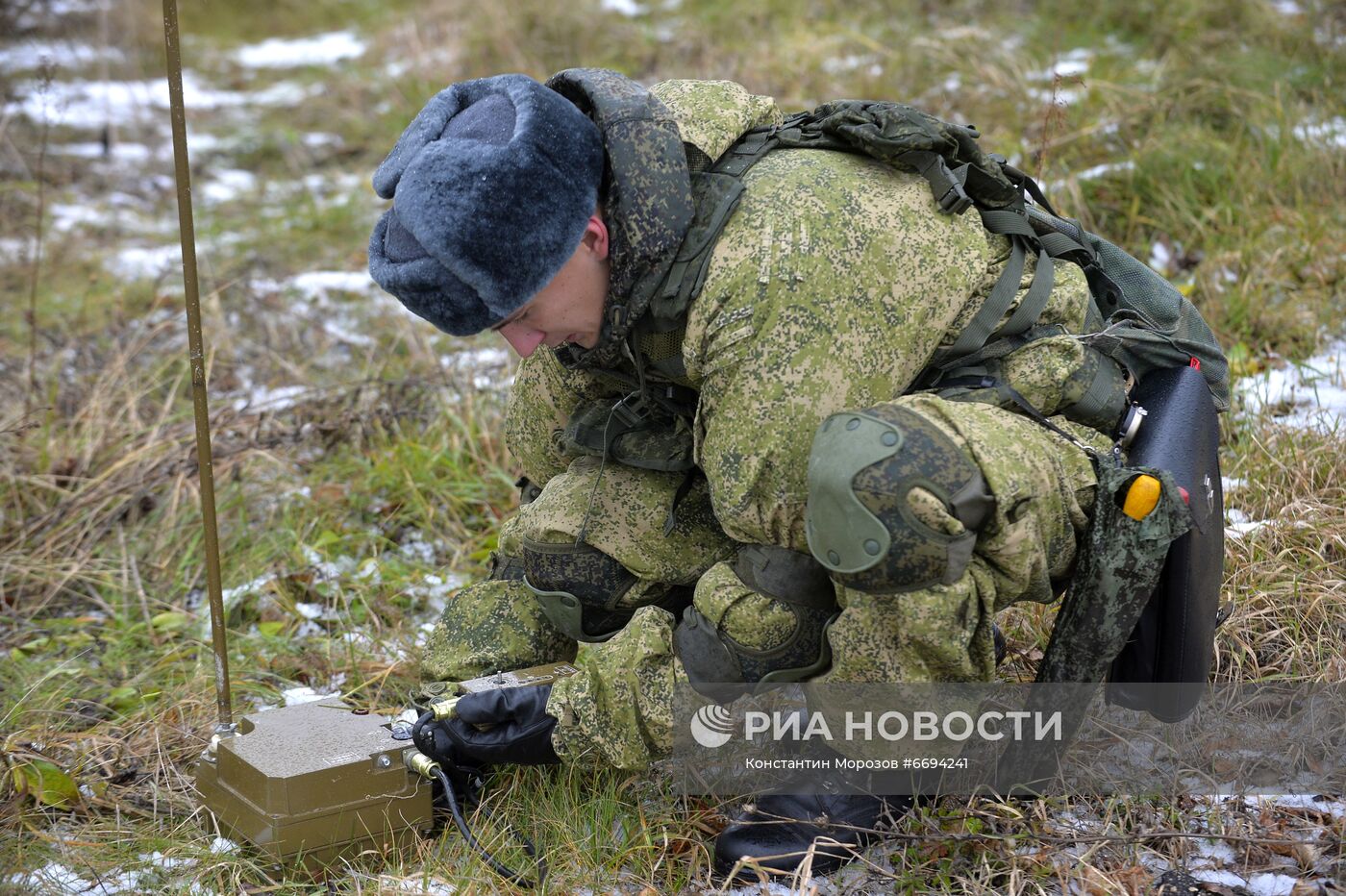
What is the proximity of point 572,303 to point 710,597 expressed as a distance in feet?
1.89

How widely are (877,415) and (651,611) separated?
59 centimetres

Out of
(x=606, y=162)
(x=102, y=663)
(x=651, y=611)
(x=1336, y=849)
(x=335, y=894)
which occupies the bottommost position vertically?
(x=102, y=663)

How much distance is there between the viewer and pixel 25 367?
4.20 m

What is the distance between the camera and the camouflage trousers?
1.90 m

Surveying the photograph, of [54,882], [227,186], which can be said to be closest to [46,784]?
[54,882]

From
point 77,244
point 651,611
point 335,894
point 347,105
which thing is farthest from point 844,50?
point 335,894

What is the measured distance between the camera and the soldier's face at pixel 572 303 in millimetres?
2055

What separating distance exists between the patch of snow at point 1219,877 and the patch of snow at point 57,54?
787 cm

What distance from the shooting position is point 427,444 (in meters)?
3.67

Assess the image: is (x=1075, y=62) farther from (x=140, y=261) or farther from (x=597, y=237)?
(x=140, y=261)

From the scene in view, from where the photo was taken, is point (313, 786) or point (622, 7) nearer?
point (313, 786)

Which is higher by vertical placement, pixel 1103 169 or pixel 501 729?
pixel 1103 169

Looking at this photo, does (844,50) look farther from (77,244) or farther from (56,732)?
(56,732)

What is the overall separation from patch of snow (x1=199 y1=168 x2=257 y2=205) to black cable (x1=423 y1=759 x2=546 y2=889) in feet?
15.9
